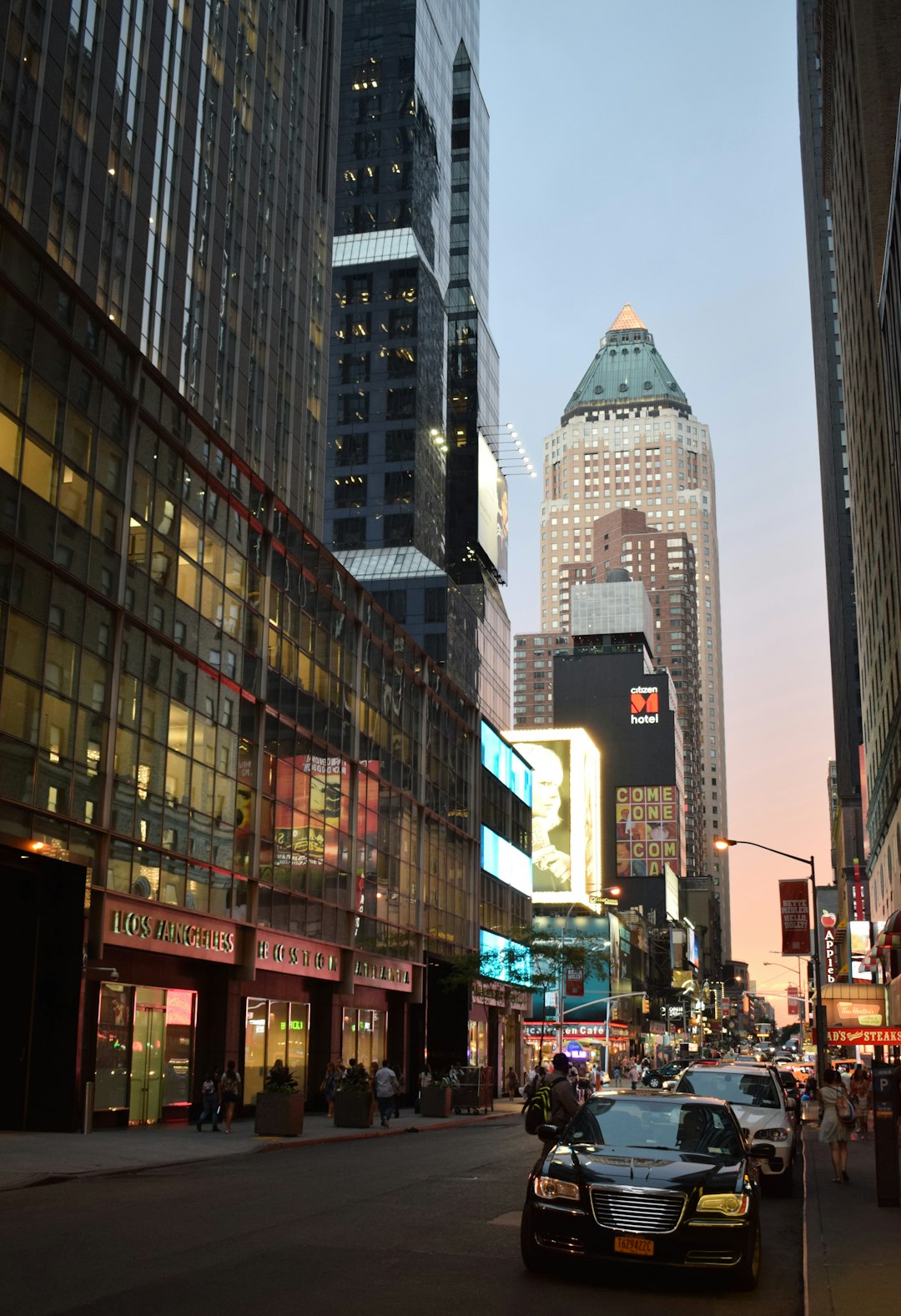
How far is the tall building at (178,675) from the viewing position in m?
29.1

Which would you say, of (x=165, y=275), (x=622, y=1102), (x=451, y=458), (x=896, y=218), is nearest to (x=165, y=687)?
(x=622, y=1102)

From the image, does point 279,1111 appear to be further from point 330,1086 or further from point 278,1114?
point 330,1086

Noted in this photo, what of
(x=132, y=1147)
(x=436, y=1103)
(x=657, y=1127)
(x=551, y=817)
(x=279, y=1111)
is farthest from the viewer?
(x=551, y=817)

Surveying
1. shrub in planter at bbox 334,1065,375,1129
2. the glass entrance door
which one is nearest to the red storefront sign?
shrub in planter at bbox 334,1065,375,1129

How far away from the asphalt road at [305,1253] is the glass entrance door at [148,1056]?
14066 mm

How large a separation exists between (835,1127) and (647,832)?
176554 millimetres

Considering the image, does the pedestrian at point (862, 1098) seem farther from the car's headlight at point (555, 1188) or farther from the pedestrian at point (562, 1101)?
the car's headlight at point (555, 1188)

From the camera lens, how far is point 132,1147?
25656 mm

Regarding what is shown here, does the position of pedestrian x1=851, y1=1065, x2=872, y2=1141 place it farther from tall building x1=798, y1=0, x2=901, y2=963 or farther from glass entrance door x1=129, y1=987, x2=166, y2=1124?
glass entrance door x1=129, y1=987, x2=166, y2=1124

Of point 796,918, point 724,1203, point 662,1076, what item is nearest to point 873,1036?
point 796,918

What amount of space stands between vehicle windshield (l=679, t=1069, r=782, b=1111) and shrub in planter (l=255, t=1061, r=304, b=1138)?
11.4 meters

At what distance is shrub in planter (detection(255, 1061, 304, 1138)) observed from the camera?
97.8 ft

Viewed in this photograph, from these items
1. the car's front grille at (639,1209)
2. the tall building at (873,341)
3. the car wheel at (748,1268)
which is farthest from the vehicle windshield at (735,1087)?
the tall building at (873,341)

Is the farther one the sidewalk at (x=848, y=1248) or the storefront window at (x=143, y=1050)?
the storefront window at (x=143, y=1050)
